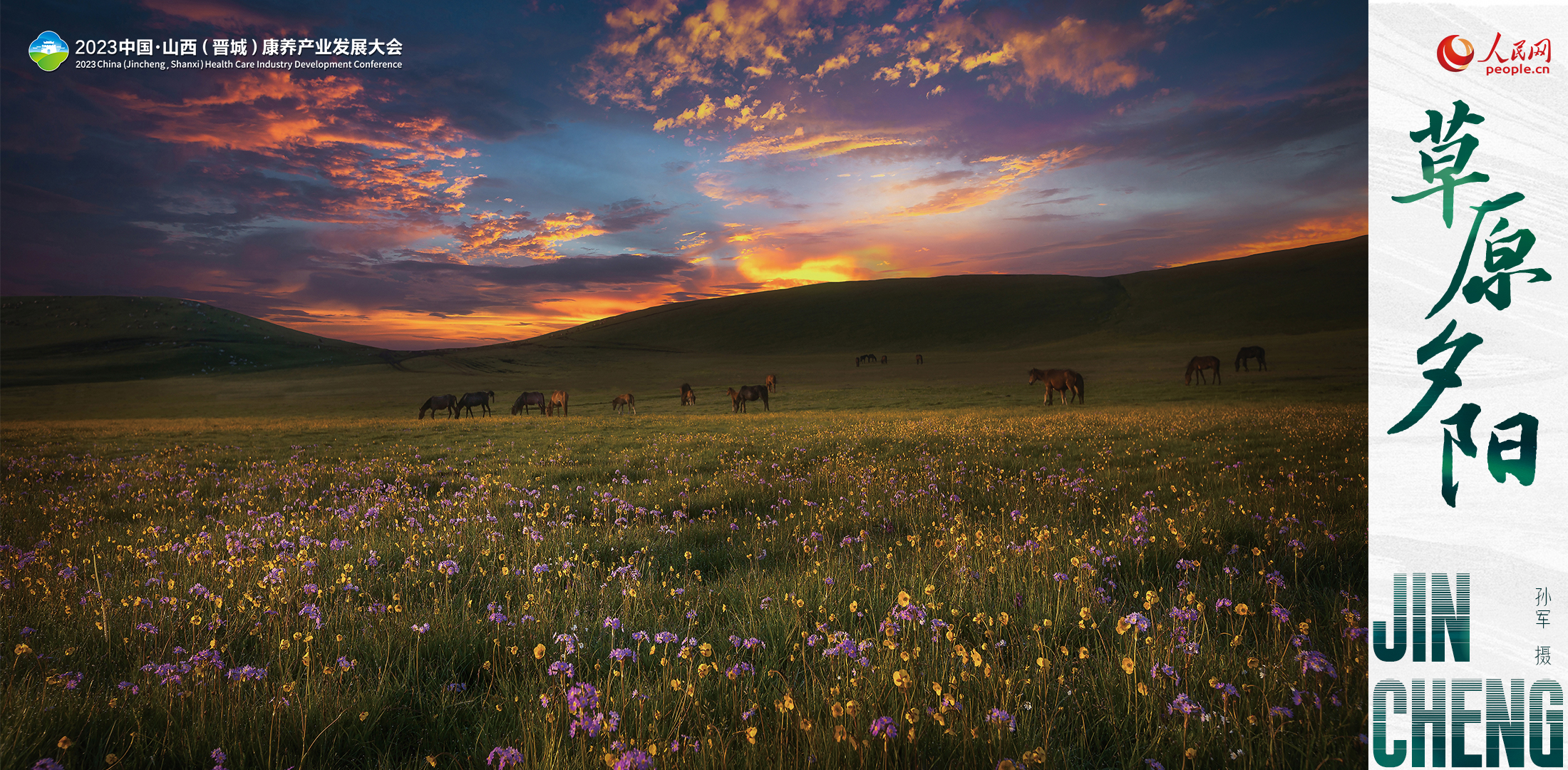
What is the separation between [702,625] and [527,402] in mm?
49555

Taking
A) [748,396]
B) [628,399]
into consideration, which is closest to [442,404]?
[628,399]

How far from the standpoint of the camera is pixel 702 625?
4273 mm

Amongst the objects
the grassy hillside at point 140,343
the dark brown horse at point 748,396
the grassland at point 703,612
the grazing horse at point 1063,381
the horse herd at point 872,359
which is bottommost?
the grassland at point 703,612

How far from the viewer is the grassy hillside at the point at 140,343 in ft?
380

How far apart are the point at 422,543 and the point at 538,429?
20.6 metres

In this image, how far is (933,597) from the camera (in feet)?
13.9

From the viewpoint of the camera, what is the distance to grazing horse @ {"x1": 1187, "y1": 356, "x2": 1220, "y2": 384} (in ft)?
155

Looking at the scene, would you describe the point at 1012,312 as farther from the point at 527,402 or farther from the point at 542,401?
the point at 542,401

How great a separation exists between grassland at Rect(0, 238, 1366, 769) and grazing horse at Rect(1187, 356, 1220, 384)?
3984 centimetres

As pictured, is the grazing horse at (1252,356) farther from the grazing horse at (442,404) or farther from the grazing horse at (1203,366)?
the grazing horse at (442,404)

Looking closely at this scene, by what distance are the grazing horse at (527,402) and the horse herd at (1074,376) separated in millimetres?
35688

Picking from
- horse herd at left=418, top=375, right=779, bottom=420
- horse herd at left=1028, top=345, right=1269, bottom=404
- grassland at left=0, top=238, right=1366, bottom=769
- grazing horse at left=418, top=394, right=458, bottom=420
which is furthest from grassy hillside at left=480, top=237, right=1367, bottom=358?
grassland at left=0, top=238, right=1366, bottom=769

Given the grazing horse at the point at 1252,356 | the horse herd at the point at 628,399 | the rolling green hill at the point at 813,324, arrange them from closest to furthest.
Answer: the horse herd at the point at 628,399, the grazing horse at the point at 1252,356, the rolling green hill at the point at 813,324
